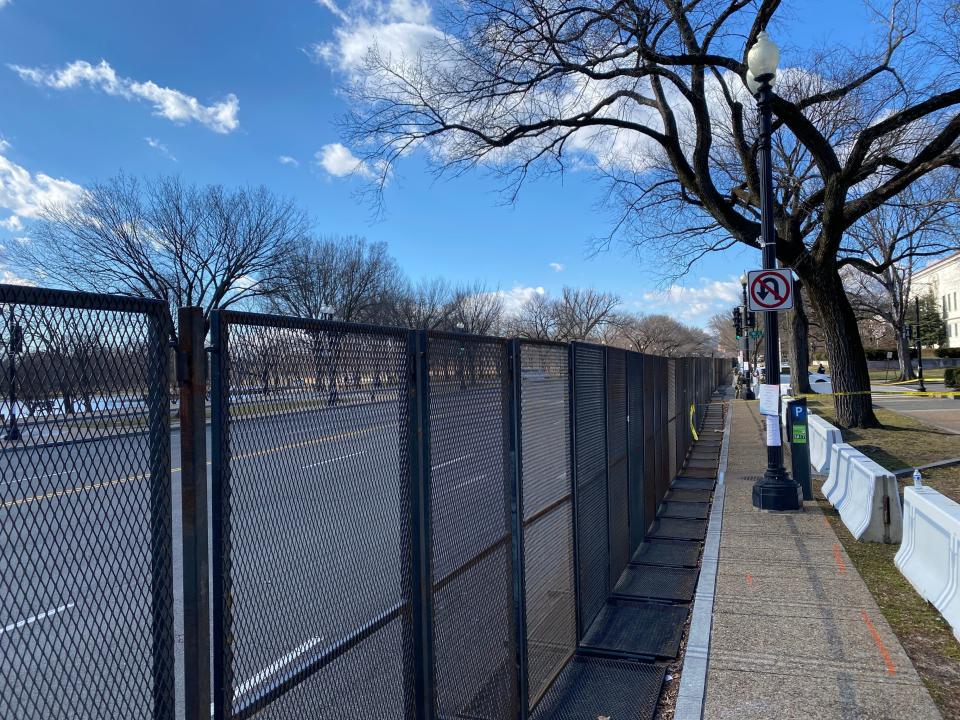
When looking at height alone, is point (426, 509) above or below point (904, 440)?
above

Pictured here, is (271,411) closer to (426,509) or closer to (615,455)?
(426,509)

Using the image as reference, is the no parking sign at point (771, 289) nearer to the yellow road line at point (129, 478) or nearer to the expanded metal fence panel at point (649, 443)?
the expanded metal fence panel at point (649, 443)

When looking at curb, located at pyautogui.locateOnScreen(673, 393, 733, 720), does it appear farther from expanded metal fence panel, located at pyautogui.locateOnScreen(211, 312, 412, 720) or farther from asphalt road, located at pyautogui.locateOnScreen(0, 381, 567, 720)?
expanded metal fence panel, located at pyautogui.locateOnScreen(211, 312, 412, 720)

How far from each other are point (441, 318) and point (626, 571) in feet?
156

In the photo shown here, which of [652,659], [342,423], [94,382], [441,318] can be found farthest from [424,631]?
[441,318]

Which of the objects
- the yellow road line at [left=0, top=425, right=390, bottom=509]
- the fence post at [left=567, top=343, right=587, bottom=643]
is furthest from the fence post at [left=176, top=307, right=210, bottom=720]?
the fence post at [left=567, top=343, right=587, bottom=643]

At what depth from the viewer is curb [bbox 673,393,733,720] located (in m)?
4.46

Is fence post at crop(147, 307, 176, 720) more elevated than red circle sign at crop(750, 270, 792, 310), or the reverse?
red circle sign at crop(750, 270, 792, 310)

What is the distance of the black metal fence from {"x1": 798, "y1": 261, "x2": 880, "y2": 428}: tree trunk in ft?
45.8

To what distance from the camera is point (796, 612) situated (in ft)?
19.6

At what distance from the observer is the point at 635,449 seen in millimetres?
8500

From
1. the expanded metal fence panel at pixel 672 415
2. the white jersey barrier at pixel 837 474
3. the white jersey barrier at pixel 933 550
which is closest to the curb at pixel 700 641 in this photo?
the white jersey barrier at pixel 933 550

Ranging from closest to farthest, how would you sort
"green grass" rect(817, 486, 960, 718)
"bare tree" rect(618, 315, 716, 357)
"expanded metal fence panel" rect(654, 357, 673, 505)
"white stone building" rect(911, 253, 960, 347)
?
"green grass" rect(817, 486, 960, 718), "expanded metal fence panel" rect(654, 357, 673, 505), "white stone building" rect(911, 253, 960, 347), "bare tree" rect(618, 315, 716, 357)

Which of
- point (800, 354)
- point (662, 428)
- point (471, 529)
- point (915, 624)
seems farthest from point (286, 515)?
point (800, 354)
